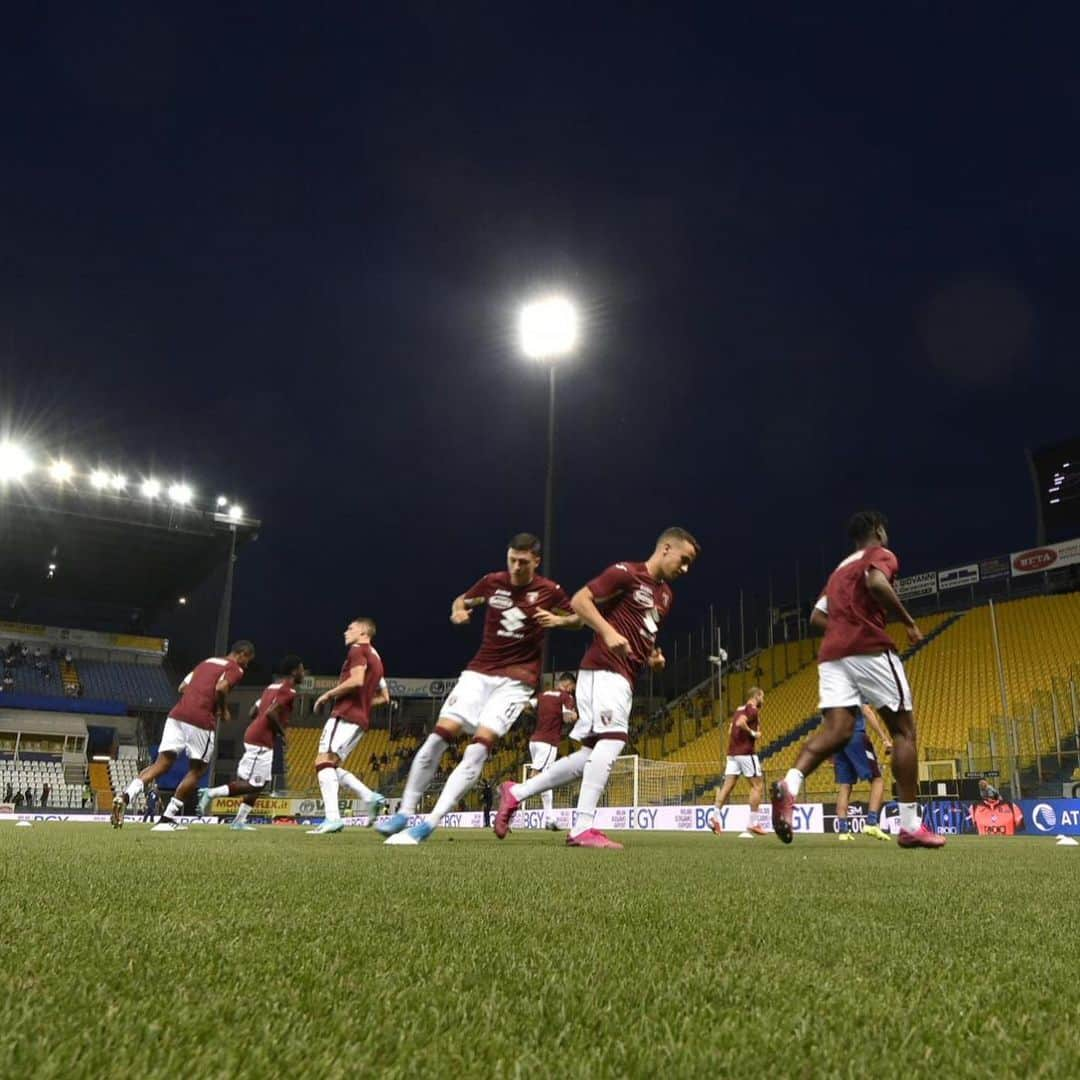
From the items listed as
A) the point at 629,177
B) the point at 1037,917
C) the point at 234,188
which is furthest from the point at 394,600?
the point at 1037,917

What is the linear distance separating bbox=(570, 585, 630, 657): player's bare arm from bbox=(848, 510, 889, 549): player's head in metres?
2.03

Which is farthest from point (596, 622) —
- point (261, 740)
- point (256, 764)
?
point (256, 764)

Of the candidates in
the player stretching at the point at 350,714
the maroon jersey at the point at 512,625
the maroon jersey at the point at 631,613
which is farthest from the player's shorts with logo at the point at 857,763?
the player stretching at the point at 350,714

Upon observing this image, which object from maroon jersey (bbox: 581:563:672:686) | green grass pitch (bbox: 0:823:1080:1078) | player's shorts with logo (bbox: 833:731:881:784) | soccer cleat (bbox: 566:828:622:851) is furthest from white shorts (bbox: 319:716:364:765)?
green grass pitch (bbox: 0:823:1080:1078)

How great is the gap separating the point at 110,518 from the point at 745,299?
40.4m

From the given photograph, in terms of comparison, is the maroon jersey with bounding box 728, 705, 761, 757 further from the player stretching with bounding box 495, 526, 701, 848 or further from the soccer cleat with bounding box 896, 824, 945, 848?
the player stretching with bounding box 495, 526, 701, 848

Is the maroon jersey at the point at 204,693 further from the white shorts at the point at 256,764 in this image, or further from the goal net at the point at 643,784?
the goal net at the point at 643,784

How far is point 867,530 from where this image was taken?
21.2 ft

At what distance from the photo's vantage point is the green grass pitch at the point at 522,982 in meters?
0.99

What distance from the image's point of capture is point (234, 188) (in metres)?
51.4

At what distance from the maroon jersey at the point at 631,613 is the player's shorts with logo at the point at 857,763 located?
4.58 m

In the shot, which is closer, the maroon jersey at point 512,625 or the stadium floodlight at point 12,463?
the maroon jersey at point 512,625

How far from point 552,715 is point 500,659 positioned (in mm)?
6714

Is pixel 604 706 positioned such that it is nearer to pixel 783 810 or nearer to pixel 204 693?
pixel 783 810
